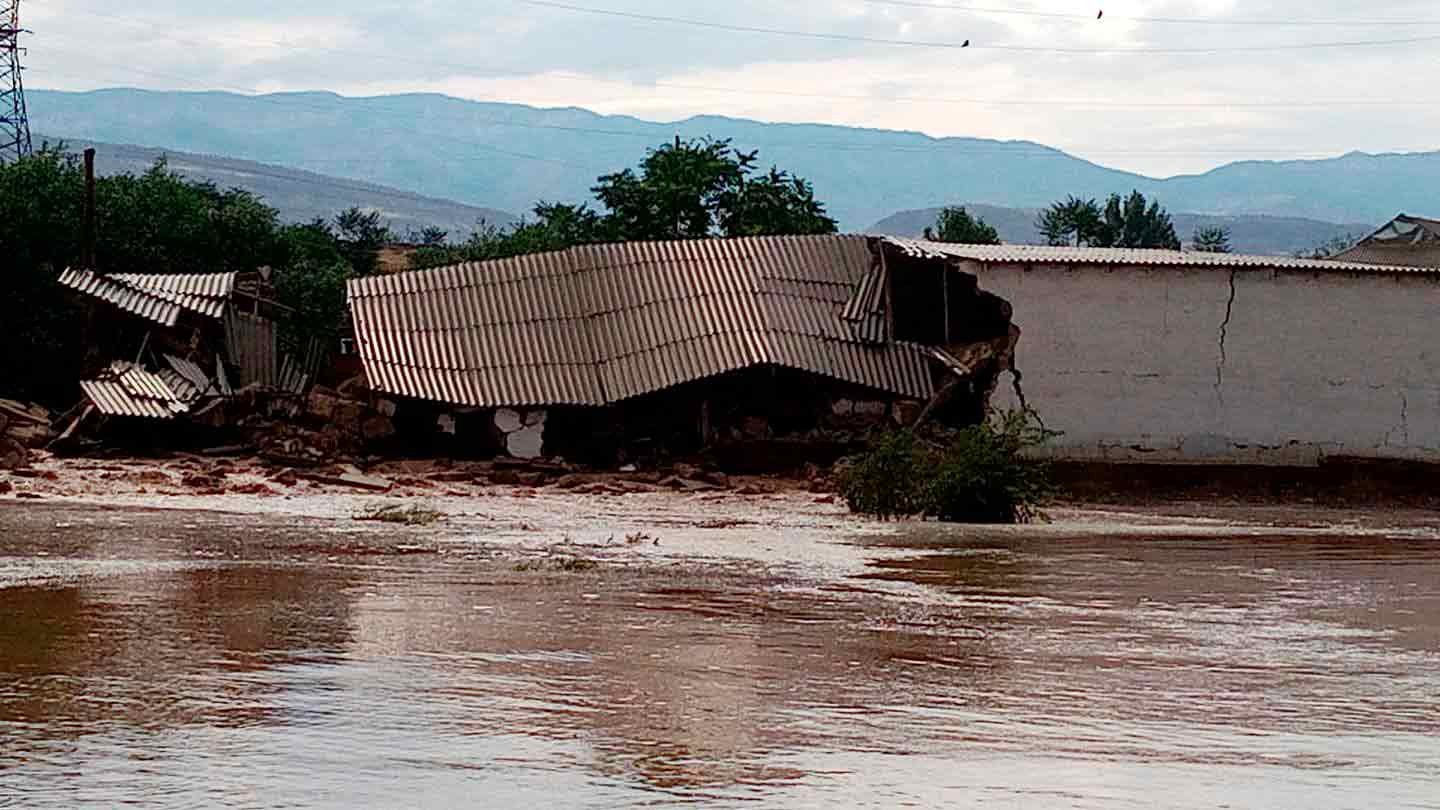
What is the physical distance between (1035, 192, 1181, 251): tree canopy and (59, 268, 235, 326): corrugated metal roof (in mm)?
38542

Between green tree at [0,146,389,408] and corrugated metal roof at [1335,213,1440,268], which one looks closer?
green tree at [0,146,389,408]

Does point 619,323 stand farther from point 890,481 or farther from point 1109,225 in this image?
point 1109,225

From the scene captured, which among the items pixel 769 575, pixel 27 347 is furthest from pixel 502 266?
pixel 769 575

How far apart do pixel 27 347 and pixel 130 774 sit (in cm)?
2667

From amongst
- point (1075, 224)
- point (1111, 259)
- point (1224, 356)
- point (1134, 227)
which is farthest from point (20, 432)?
point (1134, 227)

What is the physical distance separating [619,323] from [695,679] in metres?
19.6

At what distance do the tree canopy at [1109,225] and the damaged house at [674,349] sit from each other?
113 feet

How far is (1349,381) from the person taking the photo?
28219mm

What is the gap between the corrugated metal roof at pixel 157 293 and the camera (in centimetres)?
2730

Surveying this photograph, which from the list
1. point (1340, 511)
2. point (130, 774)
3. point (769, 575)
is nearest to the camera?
point (130, 774)

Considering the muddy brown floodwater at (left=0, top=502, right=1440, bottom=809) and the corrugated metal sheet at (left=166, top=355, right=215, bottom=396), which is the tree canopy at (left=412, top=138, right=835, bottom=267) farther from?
the muddy brown floodwater at (left=0, top=502, right=1440, bottom=809)

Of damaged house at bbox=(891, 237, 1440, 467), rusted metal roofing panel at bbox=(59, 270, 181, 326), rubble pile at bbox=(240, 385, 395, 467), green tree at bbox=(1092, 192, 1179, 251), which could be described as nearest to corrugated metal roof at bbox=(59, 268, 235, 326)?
rusted metal roofing panel at bbox=(59, 270, 181, 326)

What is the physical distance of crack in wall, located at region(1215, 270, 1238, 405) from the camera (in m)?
27.9

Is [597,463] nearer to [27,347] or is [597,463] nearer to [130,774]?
[27,347]
